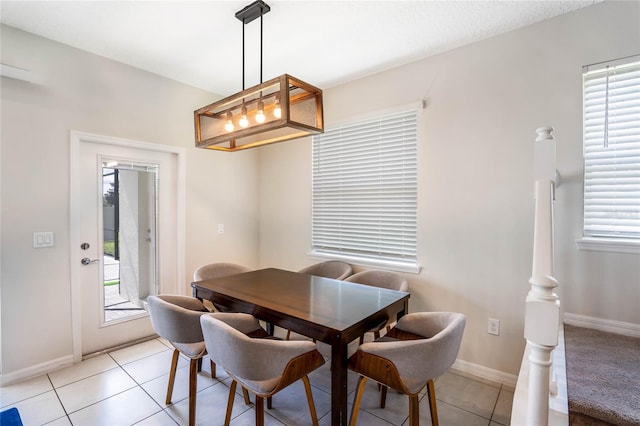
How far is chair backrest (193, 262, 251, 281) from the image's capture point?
9.18ft

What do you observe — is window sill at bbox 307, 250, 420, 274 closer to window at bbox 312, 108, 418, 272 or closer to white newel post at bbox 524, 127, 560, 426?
window at bbox 312, 108, 418, 272

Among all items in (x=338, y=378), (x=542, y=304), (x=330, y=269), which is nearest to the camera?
(x=542, y=304)

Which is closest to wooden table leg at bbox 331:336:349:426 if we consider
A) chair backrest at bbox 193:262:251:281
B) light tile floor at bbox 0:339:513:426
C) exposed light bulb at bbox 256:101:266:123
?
light tile floor at bbox 0:339:513:426

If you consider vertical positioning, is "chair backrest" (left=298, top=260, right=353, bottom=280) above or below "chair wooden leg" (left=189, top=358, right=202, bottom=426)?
above

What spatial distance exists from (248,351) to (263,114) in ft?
4.44

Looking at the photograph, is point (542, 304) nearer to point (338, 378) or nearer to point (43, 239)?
point (338, 378)

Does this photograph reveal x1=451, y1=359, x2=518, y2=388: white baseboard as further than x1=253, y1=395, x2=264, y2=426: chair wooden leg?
Yes

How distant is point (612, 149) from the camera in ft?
6.62

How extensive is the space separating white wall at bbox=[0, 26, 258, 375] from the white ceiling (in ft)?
0.66

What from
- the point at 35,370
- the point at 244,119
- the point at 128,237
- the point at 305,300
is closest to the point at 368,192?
the point at 305,300

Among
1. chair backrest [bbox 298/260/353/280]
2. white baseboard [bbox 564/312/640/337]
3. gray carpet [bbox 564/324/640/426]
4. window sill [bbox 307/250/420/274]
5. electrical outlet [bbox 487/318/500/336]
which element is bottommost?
electrical outlet [bbox 487/318/500/336]

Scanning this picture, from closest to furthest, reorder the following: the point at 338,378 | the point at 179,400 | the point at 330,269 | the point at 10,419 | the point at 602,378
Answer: the point at 10,419, the point at 602,378, the point at 338,378, the point at 179,400, the point at 330,269

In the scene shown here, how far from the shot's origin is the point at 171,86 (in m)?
3.29

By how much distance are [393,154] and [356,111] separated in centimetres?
65
